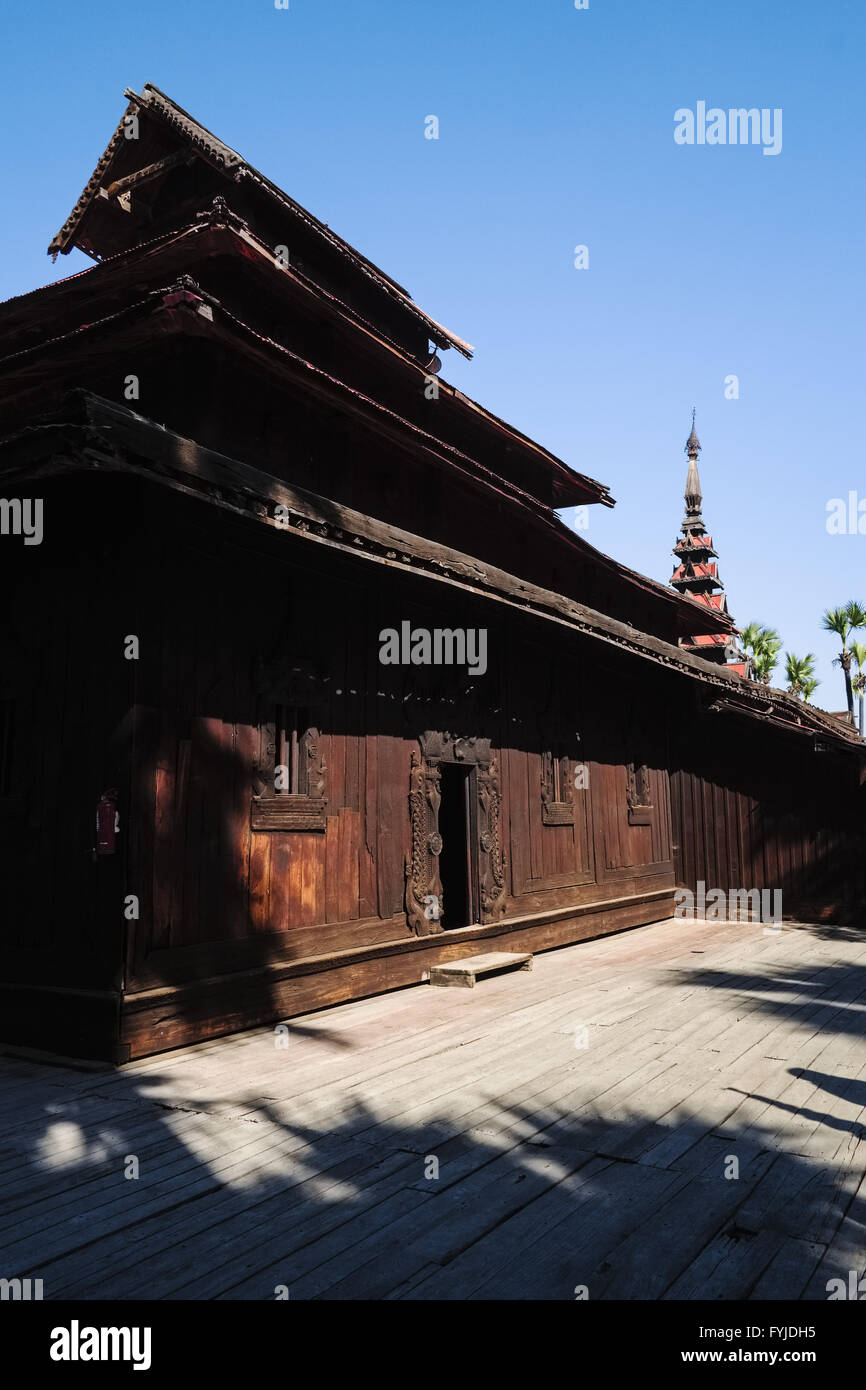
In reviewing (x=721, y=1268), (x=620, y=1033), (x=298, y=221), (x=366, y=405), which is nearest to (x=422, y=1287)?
(x=721, y=1268)

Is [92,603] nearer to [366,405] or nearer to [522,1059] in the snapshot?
[366,405]

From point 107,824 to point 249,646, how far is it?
1.87m

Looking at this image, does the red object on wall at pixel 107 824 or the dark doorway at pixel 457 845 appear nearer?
the red object on wall at pixel 107 824

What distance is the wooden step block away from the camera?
28.4 ft

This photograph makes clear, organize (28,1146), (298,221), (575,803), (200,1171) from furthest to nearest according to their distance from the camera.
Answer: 1. (575,803)
2. (298,221)
3. (28,1146)
4. (200,1171)

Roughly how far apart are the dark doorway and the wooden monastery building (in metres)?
0.05

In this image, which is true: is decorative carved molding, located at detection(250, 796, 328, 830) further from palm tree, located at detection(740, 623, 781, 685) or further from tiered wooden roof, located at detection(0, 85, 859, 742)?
palm tree, located at detection(740, 623, 781, 685)

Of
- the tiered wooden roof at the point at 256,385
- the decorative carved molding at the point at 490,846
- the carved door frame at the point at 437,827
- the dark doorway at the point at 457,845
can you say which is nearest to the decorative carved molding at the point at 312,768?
the carved door frame at the point at 437,827

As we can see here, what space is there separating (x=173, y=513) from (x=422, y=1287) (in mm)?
5261

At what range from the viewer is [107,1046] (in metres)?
5.75

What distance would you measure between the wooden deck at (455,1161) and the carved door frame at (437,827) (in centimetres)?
191

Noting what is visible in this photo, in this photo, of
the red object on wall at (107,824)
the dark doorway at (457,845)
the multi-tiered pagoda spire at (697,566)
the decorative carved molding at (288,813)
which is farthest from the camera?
the multi-tiered pagoda spire at (697,566)

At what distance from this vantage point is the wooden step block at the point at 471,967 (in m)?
8.65

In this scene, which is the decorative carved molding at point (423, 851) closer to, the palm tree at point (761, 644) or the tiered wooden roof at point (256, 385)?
the tiered wooden roof at point (256, 385)
